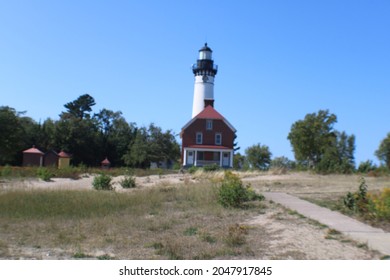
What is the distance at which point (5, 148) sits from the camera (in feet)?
170

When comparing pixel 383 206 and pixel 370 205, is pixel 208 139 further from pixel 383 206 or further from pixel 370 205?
pixel 383 206

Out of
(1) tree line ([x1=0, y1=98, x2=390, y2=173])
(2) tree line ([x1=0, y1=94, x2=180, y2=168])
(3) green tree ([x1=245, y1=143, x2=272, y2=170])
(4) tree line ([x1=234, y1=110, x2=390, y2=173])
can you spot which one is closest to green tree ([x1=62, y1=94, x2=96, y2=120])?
(1) tree line ([x1=0, y1=98, x2=390, y2=173])

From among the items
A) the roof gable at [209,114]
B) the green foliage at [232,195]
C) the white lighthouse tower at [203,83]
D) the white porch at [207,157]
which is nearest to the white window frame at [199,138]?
the white porch at [207,157]

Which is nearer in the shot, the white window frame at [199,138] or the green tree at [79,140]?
the white window frame at [199,138]

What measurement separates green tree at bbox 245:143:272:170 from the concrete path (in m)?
58.7

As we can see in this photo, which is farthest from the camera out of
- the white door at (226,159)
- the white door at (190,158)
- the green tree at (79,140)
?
the green tree at (79,140)

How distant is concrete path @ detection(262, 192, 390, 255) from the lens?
309 inches

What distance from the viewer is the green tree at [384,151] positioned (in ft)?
159

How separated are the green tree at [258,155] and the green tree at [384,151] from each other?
24.2 metres

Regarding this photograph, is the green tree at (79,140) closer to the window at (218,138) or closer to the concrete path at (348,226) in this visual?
the window at (218,138)

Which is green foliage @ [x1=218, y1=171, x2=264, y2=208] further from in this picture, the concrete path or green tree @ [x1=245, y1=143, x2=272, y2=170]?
green tree @ [x1=245, y1=143, x2=272, y2=170]

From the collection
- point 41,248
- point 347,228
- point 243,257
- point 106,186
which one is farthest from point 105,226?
point 106,186

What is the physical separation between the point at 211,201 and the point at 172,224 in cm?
391

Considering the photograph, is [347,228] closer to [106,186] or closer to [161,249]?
[161,249]
